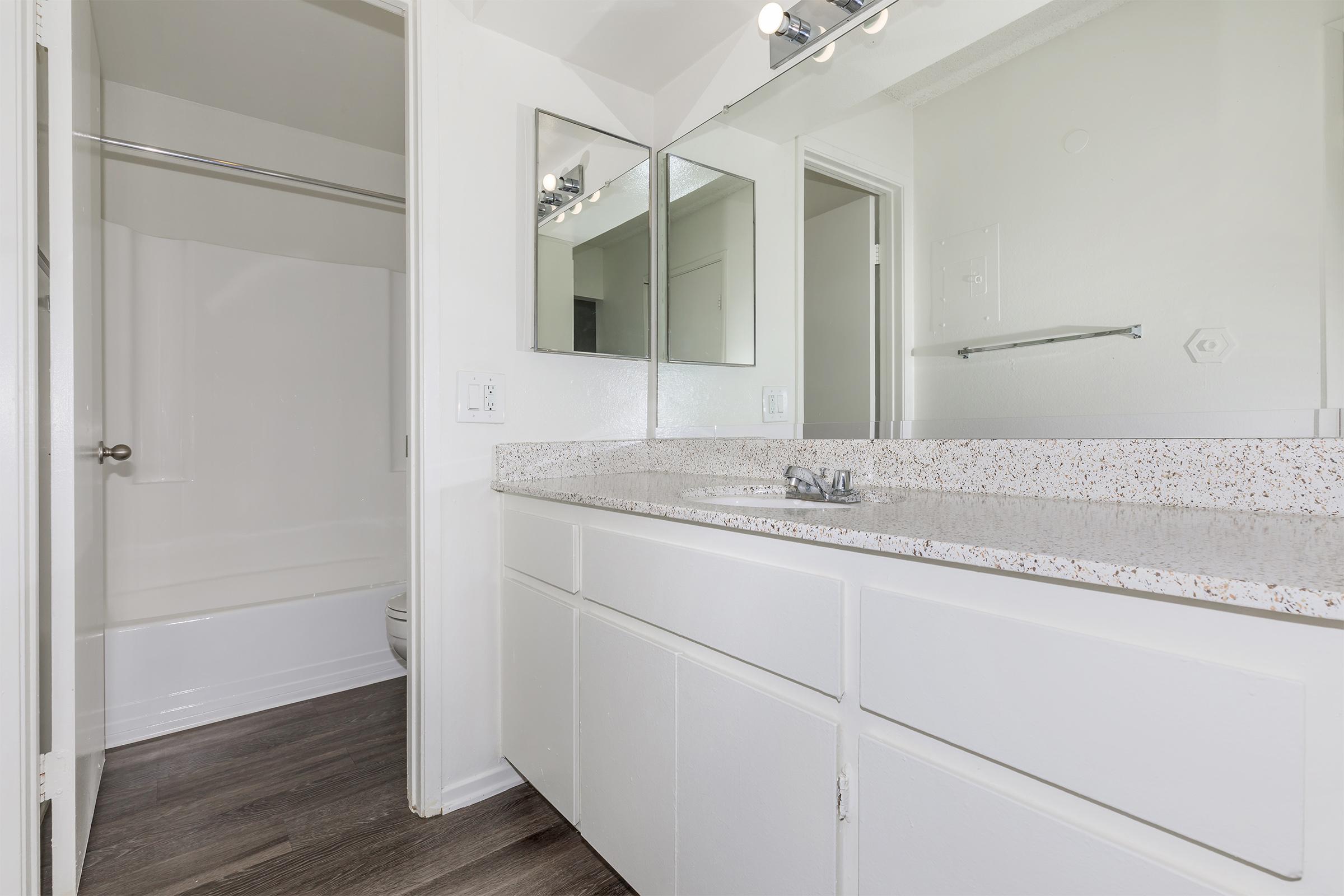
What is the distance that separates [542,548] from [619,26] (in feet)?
4.64

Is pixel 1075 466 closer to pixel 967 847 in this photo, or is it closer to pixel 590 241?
pixel 967 847

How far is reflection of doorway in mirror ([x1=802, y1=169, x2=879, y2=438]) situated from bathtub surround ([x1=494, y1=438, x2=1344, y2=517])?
78 mm

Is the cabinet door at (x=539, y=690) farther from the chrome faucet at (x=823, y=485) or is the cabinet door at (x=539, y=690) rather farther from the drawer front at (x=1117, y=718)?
the drawer front at (x=1117, y=718)

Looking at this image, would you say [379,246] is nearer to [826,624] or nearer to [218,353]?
[218,353]

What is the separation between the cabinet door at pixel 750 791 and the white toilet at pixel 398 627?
1306 millimetres

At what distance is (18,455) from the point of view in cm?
110

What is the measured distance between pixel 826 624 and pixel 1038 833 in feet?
0.98

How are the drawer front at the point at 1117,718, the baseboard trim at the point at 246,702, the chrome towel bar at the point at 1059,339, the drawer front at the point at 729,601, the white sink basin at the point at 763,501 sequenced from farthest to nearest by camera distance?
the baseboard trim at the point at 246,702
the white sink basin at the point at 763,501
the chrome towel bar at the point at 1059,339
the drawer front at the point at 729,601
the drawer front at the point at 1117,718

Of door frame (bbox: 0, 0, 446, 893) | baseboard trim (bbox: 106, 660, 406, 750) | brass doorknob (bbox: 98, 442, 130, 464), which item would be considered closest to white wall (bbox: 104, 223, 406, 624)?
baseboard trim (bbox: 106, 660, 406, 750)

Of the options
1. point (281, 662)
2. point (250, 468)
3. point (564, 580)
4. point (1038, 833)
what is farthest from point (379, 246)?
point (1038, 833)

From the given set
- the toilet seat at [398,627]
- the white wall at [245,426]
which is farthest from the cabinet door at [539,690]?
the white wall at [245,426]

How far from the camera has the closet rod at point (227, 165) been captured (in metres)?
1.90

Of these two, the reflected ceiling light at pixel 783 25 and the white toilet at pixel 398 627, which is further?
the white toilet at pixel 398 627

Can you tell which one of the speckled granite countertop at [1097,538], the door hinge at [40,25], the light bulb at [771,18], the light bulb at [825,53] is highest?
the light bulb at [771,18]
